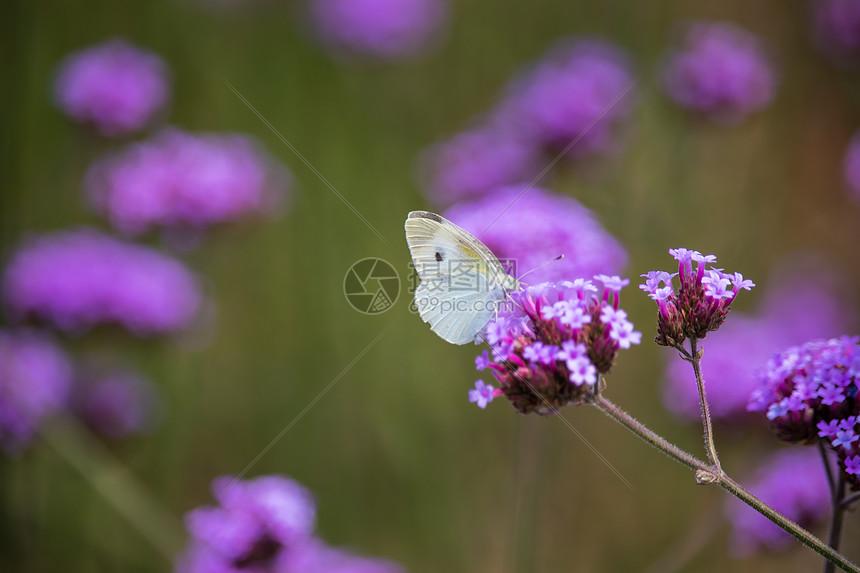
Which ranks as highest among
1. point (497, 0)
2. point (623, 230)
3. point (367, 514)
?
point (497, 0)

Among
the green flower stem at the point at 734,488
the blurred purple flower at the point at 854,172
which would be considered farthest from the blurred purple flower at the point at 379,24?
the green flower stem at the point at 734,488

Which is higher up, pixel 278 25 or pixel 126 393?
pixel 278 25

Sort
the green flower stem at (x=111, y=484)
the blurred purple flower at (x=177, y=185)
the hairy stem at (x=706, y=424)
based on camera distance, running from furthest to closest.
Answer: the blurred purple flower at (x=177, y=185) → the green flower stem at (x=111, y=484) → the hairy stem at (x=706, y=424)

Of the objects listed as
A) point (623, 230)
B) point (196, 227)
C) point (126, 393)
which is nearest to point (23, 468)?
point (126, 393)

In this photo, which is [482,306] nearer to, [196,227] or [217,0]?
[196,227]

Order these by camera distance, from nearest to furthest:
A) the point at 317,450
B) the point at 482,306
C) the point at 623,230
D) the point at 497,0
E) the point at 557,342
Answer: the point at 557,342
the point at 482,306
the point at 623,230
the point at 317,450
the point at 497,0

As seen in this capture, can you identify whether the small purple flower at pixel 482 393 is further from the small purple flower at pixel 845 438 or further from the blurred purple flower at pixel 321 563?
the blurred purple flower at pixel 321 563
